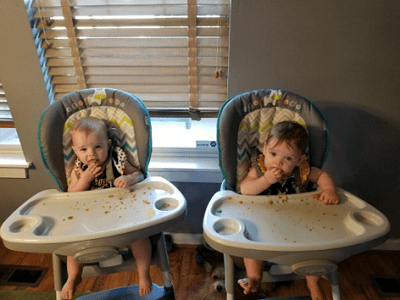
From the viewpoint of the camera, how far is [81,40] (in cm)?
147

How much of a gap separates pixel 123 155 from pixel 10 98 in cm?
69

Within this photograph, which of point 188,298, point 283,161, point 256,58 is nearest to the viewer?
point 283,161

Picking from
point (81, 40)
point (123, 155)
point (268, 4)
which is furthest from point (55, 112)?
point (268, 4)

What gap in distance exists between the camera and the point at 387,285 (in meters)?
1.57

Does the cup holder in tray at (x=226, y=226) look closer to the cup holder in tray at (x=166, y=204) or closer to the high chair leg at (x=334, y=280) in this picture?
the cup holder in tray at (x=166, y=204)

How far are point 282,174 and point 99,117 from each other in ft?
2.42

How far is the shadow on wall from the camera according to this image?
58.5 inches

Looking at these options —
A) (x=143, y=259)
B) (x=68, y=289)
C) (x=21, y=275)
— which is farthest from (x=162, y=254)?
(x=21, y=275)

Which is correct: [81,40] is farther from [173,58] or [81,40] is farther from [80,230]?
[80,230]

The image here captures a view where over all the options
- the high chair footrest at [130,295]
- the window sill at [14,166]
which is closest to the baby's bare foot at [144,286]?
the high chair footrest at [130,295]

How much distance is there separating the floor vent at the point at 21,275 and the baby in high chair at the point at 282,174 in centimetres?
109

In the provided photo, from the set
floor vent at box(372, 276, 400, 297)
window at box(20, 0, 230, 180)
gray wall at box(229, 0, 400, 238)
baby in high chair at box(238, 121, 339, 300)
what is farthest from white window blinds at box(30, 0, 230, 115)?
floor vent at box(372, 276, 400, 297)

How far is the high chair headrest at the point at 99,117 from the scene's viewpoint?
1.24m

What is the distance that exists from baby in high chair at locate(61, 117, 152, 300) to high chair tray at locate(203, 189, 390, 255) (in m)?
0.36
